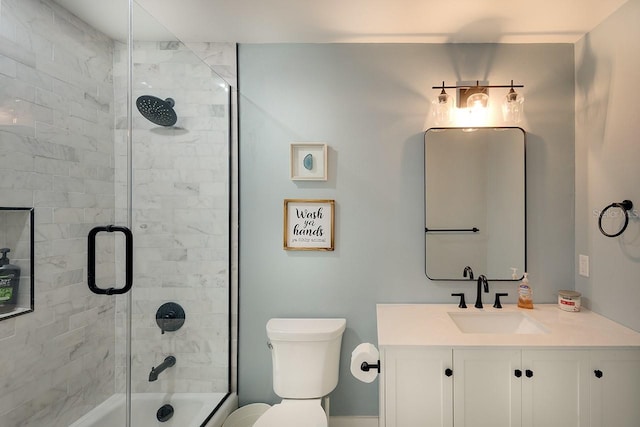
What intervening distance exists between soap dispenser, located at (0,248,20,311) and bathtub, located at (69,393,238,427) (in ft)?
1.82

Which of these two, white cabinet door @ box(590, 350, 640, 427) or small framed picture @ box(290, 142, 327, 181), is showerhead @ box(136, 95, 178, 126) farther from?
white cabinet door @ box(590, 350, 640, 427)

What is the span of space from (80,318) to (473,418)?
169cm

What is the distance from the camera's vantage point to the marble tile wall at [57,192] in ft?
3.21

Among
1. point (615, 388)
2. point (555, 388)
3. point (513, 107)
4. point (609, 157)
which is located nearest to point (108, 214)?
point (555, 388)

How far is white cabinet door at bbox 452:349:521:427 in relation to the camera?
135 centimetres

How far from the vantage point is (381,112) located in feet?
6.40

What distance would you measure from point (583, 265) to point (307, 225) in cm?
168

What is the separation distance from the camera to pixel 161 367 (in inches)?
59.6

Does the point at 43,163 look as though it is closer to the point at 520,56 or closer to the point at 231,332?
the point at 231,332

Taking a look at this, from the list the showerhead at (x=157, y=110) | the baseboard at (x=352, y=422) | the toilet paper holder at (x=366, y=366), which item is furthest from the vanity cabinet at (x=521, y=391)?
the showerhead at (x=157, y=110)

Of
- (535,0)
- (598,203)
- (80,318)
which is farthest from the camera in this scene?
(598,203)

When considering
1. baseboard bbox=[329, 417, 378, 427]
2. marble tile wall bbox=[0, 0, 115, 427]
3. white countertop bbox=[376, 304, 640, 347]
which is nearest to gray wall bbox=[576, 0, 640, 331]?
white countertop bbox=[376, 304, 640, 347]

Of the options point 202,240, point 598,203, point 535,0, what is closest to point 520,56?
point 535,0

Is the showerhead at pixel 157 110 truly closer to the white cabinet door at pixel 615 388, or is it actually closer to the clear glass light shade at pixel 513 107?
the clear glass light shade at pixel 513 107
